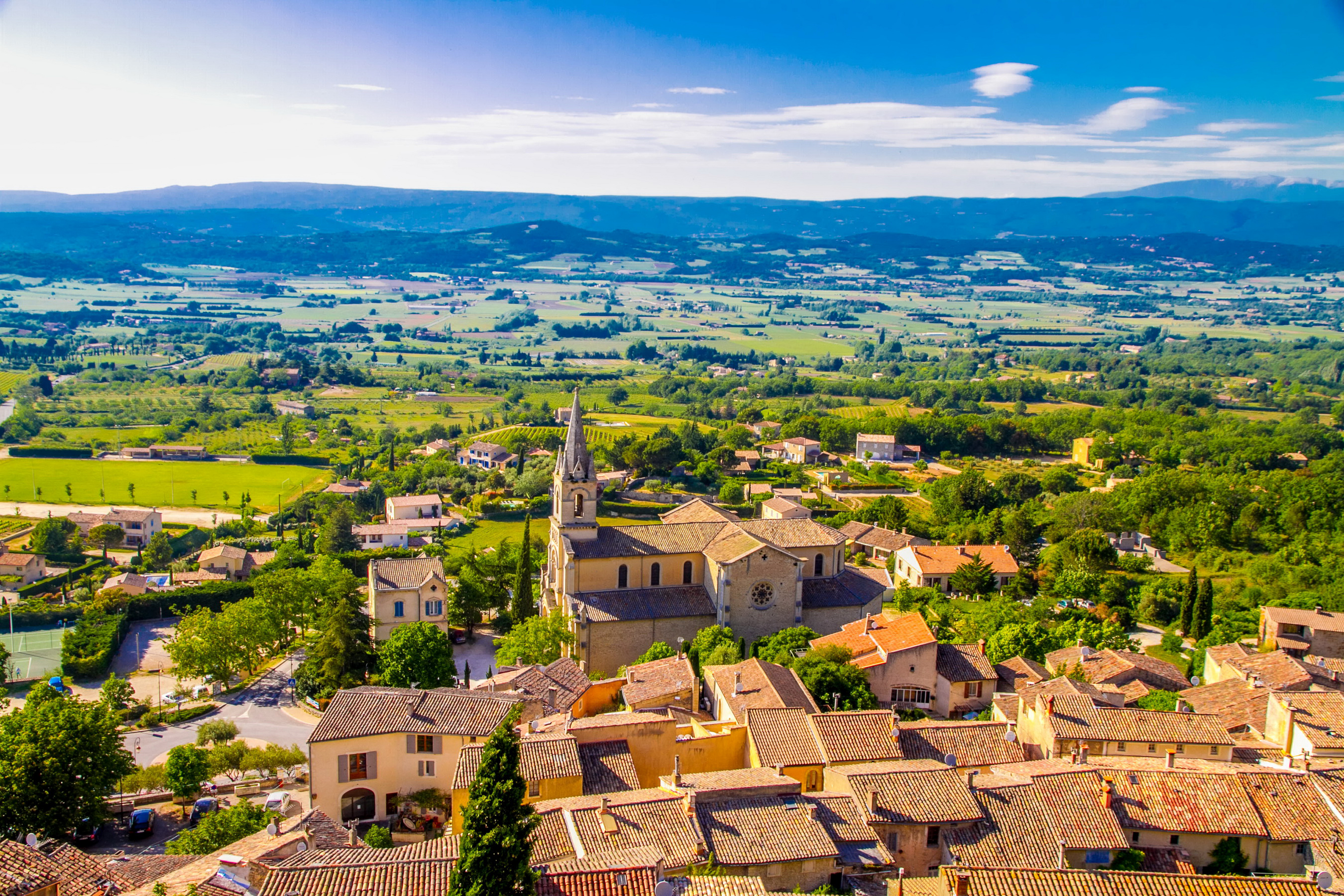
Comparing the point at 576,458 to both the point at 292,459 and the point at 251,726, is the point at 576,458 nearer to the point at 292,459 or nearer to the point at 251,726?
the point at 251,726

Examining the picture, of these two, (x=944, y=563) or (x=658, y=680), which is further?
(x=944, y=563)

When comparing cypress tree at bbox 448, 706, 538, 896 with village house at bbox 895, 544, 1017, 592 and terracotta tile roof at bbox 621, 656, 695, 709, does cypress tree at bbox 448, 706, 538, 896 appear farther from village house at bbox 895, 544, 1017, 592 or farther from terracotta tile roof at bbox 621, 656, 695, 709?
village house at bbox 895, 544, 1017, 592

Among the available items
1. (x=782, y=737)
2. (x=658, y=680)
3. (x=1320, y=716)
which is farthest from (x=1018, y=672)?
(x=782, y=737)

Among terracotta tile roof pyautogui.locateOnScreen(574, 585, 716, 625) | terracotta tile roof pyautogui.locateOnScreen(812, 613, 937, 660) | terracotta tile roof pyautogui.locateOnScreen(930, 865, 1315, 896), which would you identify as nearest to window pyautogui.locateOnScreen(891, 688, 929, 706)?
terracotta tile roof pyautogui.locateOnScreen(812, 613, 937, 660)

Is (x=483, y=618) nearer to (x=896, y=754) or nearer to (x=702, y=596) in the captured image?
(x=702, y=596)

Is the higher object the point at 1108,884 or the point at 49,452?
the point at 1108,884

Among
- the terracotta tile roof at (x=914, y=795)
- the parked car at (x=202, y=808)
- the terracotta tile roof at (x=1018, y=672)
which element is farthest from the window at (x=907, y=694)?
the parked car at (x=202, y=808)

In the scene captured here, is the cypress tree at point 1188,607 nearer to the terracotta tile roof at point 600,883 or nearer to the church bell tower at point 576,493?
the church bell tower at point 576,493

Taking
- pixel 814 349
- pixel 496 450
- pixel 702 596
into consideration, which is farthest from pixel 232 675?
pixel 814 349
